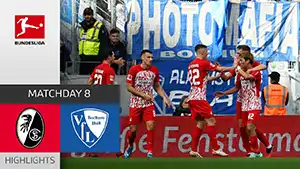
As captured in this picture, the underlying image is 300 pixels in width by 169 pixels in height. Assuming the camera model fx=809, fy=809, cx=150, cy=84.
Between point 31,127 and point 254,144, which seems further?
point 254,144

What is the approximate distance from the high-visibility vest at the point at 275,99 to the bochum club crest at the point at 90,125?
5.55 meters

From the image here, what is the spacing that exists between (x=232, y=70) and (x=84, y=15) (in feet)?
10.9

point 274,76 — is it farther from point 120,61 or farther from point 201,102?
point 120,61

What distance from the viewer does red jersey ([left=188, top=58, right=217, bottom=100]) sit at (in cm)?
1281

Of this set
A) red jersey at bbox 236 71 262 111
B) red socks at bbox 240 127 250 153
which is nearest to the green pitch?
red jersey at bbox 236 71 262 111

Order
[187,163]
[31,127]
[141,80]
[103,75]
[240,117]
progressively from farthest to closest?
[103,75] → [240,117] → [141,80] → [187,163] → [31,127]

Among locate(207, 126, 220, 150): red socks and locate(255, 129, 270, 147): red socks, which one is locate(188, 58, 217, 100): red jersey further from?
locate(255, 129, 270, 147): red socks

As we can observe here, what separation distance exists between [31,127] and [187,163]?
2.42 meters

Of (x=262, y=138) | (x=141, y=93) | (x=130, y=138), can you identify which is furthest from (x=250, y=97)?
(x=130, y=138)

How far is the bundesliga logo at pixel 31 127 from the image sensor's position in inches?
390

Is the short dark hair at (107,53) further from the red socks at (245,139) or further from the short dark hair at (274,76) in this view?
the short dark hair at (274,76)

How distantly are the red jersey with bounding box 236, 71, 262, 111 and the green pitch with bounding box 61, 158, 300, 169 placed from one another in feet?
5.00

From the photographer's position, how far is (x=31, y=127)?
9945 mm

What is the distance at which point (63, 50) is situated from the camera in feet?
48.5
